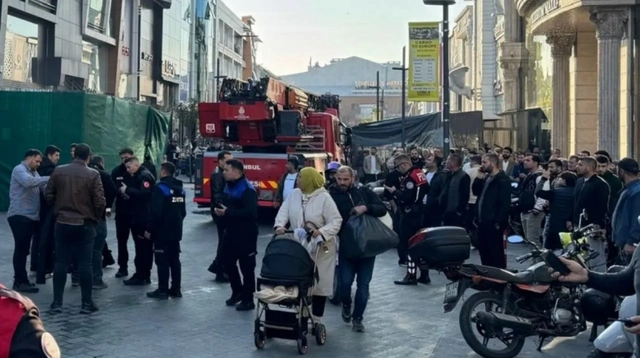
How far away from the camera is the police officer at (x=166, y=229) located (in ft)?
32.5

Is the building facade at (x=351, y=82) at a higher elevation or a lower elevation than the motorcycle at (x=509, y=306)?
higher

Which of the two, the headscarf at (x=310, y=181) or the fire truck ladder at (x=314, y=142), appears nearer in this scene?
the headscarf at (x=310, y=181)

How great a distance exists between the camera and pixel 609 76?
19219 millimetres

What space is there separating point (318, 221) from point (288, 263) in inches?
31.0

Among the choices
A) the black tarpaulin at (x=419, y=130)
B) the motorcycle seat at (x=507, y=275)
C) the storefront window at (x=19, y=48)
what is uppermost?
the storefront window at (x=19, y=48)

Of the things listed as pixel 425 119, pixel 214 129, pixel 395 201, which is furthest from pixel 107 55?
pixel 395 201

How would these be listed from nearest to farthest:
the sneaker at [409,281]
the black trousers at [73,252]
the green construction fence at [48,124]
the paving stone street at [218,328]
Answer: the paving stone street at [218,328]
the black trousers at [73,252]
the sneaker at [409,281]
the green construction fence at [48,124]

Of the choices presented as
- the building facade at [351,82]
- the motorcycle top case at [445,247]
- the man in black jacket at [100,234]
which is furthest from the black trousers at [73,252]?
the building facade at [351,82]

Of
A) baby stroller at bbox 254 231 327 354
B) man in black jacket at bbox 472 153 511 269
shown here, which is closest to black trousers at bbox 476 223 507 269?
man in black jacket at bbox 472 153 511 269

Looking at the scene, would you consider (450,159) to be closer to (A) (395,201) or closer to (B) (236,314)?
(A) (395,201)

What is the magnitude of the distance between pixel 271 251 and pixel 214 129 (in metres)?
12.1

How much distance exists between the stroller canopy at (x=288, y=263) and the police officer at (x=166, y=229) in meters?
2.64

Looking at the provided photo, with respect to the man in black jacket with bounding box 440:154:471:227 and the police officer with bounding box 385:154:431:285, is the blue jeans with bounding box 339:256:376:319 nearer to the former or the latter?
the police officer with bounding box 385:154:431:285

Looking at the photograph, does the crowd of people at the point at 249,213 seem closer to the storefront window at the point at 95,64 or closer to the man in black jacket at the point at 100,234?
the man in black jacket at the point at 100,234
